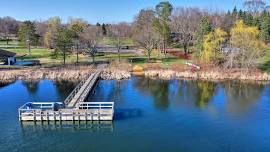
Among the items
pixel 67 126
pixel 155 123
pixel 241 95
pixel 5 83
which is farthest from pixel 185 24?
pixel 67 126

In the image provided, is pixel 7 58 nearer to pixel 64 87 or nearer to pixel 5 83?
pixel 5 83

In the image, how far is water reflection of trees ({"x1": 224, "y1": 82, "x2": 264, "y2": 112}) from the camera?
4566 cm

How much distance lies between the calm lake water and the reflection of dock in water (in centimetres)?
10

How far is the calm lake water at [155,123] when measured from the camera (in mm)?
31750

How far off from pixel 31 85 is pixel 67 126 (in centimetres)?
2448

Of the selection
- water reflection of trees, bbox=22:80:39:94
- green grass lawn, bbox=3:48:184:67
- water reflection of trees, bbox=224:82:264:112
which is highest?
green grass lawn, bbox=3:48:184:67

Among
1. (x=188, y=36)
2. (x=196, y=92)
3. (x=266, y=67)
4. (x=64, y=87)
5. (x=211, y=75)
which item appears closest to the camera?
(x=196, y=92)

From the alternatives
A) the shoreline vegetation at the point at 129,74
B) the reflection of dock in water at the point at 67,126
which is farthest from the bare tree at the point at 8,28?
the reflection of dock in water at the point at 67,126

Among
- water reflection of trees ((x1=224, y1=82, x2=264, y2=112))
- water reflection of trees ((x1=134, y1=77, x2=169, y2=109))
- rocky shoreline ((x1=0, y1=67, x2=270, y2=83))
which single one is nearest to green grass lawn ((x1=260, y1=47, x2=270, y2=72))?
rocky shoreline ((x1=0, y1=67, x2=270, y2=83))

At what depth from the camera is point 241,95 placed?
52.4 meters

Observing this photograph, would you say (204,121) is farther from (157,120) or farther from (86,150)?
(86,150)

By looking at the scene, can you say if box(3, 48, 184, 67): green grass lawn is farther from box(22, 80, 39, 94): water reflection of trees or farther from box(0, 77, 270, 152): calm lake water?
box(0, 77, 270, 152): calm lake water

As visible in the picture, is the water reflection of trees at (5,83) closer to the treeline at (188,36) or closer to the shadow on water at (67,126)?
the treeline at (188,36)

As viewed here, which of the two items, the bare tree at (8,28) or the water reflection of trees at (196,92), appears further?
the bare tree at (8,28)
